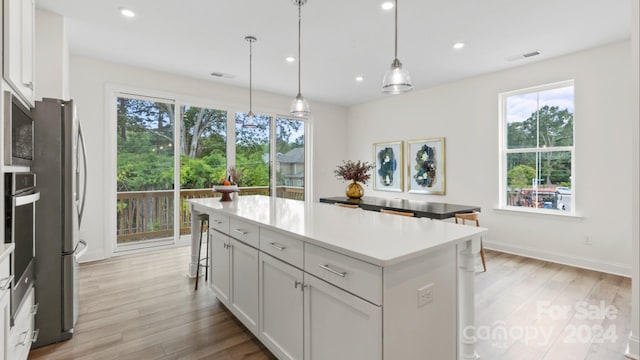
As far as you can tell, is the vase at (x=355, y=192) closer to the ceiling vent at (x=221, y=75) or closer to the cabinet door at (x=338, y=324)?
the ceiling vent at (x=221, y=75)

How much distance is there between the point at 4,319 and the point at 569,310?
3835mm

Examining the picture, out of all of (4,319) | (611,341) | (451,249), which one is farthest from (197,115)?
(611,341)

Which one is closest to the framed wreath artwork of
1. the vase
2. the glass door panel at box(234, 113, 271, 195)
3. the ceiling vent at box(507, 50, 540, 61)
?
the ceiling vent at box(507, 50, 540, 61)

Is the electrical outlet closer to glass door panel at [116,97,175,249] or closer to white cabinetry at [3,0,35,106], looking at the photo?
white cabinetry at [3,0,35,106]

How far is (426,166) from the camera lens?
219 inches

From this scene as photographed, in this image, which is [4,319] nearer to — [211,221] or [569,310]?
[211,221]

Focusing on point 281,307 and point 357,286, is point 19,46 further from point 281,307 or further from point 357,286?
point 357,286

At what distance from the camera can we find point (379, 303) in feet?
4.06

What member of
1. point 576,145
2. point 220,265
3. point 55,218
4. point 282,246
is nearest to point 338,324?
point 282,246

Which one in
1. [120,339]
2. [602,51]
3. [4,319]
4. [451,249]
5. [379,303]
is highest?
[602,51]

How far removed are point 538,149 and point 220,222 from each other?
172 inches

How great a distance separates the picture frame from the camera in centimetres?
602

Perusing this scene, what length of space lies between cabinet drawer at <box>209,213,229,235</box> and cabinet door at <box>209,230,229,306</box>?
1.7 inches

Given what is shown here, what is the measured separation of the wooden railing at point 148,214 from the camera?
4494mm
